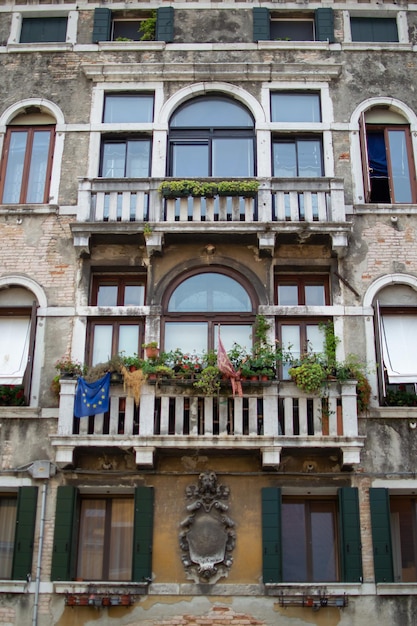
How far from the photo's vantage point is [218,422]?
52.2 ft

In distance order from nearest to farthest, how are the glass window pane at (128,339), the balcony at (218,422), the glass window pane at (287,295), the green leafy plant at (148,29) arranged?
the balcony at (218,422)
the glass window pane at (128,339)
the glass window pane at (287,295)
the green leafy plant at (148,29)

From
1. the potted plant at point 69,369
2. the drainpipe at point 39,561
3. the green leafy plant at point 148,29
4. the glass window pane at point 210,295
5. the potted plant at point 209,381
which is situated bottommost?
the drainpipe at point 39,561

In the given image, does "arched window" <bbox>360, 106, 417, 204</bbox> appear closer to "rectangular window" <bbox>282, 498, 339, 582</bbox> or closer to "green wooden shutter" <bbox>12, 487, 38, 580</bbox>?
"rectangular window" <bbox>282, 498, 339, 582</bbox>

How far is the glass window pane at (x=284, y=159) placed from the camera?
19.1m

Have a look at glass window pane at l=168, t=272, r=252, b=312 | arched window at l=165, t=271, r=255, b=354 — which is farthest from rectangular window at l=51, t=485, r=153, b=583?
glass window pane at l=168, t=272, r=252, b=312

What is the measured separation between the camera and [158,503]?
Result: 51.7 feet

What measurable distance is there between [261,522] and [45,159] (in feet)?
29.9

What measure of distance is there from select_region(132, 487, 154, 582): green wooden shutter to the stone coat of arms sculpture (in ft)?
1.95

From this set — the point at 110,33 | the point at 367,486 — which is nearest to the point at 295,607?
the point at 367,486

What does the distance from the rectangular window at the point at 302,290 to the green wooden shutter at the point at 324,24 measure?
5.97 meters

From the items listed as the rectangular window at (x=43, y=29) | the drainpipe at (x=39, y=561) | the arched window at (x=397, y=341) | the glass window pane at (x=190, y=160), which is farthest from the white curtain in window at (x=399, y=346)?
the rectangular window at (x=43, y=29)

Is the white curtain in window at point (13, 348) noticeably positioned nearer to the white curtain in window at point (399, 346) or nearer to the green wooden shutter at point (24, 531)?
the green wooden shutter at point (24, 531)

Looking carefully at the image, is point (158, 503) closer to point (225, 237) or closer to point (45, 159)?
point (225, 237)

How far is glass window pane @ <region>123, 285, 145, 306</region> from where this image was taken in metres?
17.8
